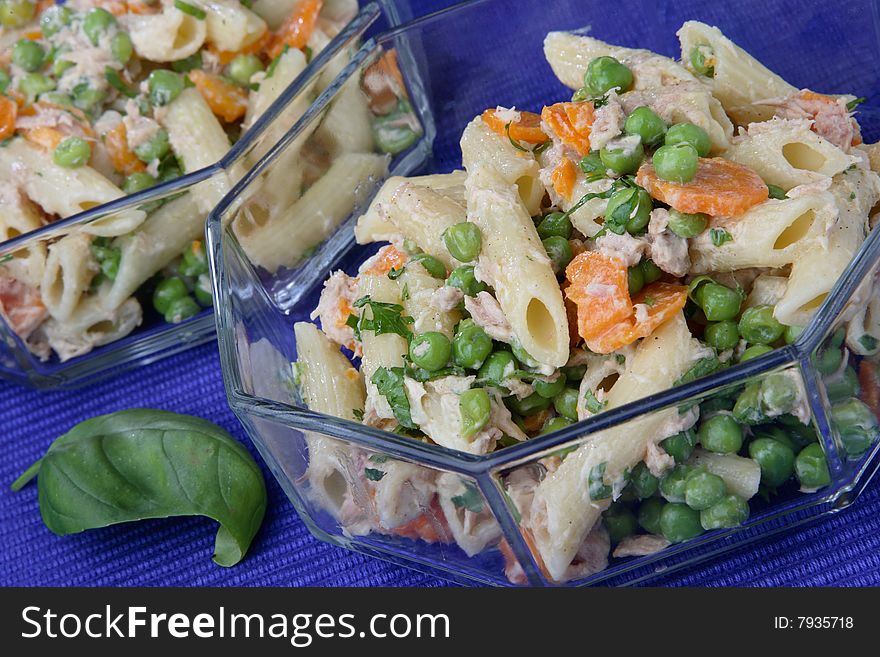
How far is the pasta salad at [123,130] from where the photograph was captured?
2.30 meters

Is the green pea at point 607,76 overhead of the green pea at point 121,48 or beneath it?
beneath

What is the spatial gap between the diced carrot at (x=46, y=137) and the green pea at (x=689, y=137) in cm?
129

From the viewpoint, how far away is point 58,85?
2484 mm

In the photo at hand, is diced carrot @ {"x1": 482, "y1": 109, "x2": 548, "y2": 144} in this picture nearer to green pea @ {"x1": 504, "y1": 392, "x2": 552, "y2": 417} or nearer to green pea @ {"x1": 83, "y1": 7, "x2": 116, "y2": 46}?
green pea @ {"x1": 504, "y1": 392, "x2": 552, "y2": 417}

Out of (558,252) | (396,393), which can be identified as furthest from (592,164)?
(396,393)

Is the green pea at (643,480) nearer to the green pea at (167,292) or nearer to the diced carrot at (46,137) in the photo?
the green pea at (167,292)

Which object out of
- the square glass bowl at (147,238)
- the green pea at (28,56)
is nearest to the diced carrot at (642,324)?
the square glass bowl at (147,238)

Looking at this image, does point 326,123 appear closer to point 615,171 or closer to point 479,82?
point 479,82

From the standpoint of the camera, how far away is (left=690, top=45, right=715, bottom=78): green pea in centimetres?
202

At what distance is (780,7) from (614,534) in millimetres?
1158

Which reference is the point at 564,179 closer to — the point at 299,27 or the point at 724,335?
the point at 724,335

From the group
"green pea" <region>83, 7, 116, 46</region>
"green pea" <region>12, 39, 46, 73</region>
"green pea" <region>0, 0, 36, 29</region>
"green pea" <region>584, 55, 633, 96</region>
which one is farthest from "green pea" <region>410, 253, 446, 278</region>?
"green pea" <region>0, 0, 36, 29</region>

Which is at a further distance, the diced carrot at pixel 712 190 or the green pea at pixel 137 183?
the green pea at pixel 137 183

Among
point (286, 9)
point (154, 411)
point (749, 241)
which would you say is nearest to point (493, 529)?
point (749, 241)
